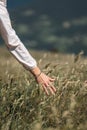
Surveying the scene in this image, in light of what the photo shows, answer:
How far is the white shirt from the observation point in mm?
6992

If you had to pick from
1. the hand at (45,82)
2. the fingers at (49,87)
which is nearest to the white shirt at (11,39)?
the hand at (45,82)

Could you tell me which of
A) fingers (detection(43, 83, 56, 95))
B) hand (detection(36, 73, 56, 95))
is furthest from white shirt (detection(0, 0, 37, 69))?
fingers (detection(43, 83, 56, 95))

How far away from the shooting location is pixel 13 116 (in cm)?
707

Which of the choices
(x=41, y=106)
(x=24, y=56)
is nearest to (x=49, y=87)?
(x=41, y=106)

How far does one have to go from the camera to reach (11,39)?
7027 mm

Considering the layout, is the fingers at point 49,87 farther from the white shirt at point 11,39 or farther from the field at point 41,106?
the white shirt at point 11,39

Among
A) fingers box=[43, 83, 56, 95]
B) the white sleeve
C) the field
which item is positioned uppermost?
the white sleeve

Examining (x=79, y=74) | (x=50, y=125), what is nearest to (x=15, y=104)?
(x=50, y=125)

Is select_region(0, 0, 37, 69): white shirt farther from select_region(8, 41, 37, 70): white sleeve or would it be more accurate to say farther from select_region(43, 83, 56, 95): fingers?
select_region(43, 83, 56, 95): fingers

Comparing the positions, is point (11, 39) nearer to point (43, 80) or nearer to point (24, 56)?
point (24, 56)

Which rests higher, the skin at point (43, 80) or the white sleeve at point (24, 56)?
the white sleeve at point (24, 56)

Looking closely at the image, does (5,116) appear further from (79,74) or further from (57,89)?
(79,74)

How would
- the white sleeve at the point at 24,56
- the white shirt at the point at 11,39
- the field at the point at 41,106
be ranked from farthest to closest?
the white sleeve at the point at 24,56, the white shirt at the point at 11,39, the field at the point at 41,106

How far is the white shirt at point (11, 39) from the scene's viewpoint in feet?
22.9
